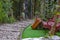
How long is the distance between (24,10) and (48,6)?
6113 millimetres

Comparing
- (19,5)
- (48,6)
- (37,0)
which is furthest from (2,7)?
(37,0)

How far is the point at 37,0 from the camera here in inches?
627

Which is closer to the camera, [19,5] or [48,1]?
[48,1]

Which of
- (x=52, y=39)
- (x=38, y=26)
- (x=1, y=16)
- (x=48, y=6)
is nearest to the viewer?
(x=52, y=39)

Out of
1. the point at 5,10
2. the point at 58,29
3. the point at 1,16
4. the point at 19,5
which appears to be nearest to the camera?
the point at 58,29

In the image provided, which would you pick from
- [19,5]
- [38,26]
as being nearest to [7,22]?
[19,5]

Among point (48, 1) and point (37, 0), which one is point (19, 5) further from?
point (48, 1)

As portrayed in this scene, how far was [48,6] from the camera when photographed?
8703 millimetres

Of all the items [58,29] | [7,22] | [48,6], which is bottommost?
[7,22]

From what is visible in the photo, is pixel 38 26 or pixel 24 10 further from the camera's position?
pixel 24 10

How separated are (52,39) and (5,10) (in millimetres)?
6209

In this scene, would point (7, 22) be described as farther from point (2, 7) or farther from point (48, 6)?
point (48, 6)

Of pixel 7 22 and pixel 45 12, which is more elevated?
pixel 45 12

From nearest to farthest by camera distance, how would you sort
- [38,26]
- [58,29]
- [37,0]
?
[58,29], [38,26], [37,0]
